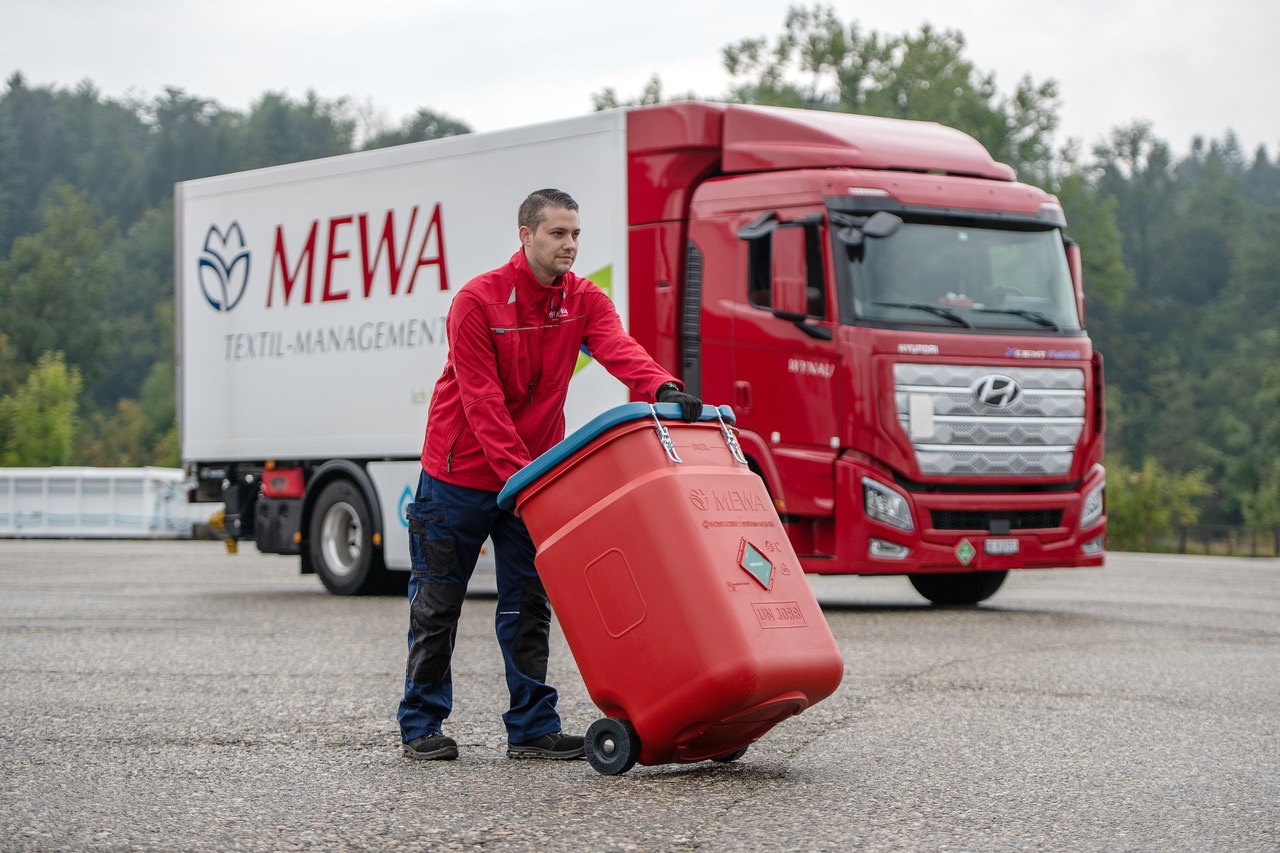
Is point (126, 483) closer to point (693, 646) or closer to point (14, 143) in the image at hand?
point (693, 646)

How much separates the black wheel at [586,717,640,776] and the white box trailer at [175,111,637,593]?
22.8ft

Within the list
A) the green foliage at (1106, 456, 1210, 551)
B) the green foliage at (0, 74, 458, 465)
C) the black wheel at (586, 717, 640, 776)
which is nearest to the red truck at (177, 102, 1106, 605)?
the black wheel at (586, 717, 640, 776)

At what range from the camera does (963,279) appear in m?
12.2

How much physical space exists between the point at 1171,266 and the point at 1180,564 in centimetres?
7851

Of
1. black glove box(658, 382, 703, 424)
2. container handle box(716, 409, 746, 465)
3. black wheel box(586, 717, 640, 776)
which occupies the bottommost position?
black wheel box(586, 717, 640, 776)

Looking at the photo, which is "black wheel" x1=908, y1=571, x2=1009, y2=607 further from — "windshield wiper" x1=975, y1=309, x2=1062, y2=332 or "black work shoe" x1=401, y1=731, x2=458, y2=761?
"black work shoe" x1=401, y1=731, x2=458, y2=761

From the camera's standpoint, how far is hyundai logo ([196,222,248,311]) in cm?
1551

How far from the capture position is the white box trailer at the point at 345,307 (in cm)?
1303

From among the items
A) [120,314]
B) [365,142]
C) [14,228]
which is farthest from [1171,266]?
[14,228]

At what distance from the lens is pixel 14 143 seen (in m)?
112

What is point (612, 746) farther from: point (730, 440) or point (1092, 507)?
point (1092, 507)

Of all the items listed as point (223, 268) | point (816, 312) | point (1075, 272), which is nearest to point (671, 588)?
point (816, 312)

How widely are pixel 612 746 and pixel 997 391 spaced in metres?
7.02

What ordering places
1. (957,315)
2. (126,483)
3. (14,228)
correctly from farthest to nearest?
(14,228), (126,483), (957,315)
